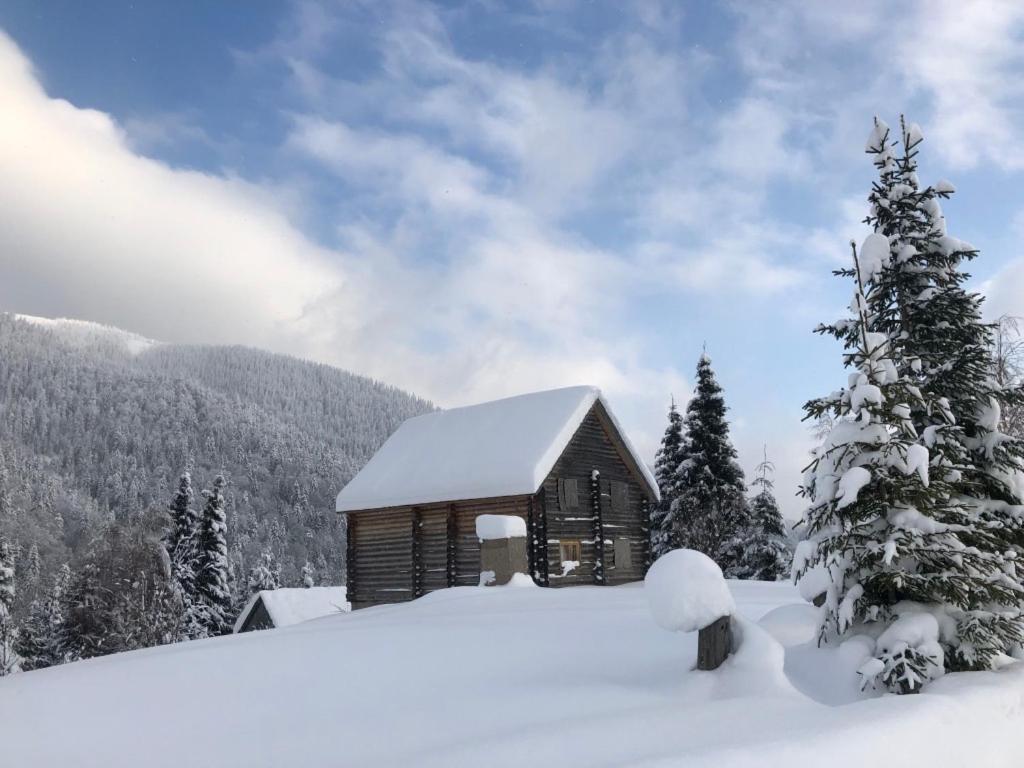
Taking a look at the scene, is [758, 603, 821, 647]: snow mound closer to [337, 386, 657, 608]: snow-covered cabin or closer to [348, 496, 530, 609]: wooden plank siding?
[337, 386, 657, 608]: snow-covered cabin

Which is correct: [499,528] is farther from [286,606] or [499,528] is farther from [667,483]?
[286,606]

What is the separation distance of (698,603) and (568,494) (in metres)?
18.9

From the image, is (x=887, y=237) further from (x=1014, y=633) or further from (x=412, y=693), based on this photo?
(x=412, y=693)

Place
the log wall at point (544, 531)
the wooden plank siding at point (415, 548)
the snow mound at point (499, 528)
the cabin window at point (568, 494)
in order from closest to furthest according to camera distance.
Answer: the snow mound at point (499, 528) → the log wall at point (544, 531) → the wooden plank siding at point (415, 548) → the cabin window at point (568, 494)

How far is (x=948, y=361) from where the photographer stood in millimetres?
11734

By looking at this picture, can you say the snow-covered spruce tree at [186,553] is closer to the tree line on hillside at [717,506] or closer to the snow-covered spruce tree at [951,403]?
the tree line on hillside at [717,506]

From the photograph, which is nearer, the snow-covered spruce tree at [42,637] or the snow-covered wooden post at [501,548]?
the snow-covered wooden post at [501,548]

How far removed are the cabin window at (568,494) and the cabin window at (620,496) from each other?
2051mm

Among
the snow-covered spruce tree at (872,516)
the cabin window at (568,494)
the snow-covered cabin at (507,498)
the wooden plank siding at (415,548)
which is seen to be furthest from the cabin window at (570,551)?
the snow-covered spruce tree at (872,516)

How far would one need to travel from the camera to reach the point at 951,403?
1131 centimetres

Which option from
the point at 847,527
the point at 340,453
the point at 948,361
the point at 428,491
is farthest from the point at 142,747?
the point at 340,453

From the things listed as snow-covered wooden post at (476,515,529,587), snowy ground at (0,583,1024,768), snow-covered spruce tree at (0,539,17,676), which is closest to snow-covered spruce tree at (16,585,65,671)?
snow-covered spruce tree at (0,539,17,676)

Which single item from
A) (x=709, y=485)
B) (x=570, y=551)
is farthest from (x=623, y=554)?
(x=709, y=485)

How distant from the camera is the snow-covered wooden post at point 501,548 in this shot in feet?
52.6
